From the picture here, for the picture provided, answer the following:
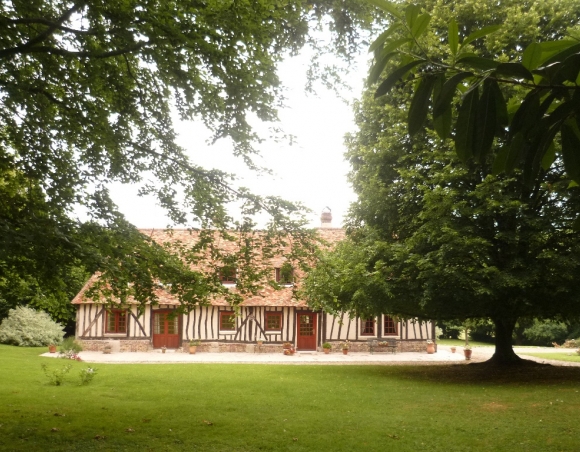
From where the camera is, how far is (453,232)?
12.2 m

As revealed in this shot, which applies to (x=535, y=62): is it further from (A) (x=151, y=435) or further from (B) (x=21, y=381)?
(B) (x=21, y=381)

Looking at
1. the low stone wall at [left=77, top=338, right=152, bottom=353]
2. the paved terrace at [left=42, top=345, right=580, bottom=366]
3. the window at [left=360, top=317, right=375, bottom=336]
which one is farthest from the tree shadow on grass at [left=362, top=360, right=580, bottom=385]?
the low stone wall at [left=77, top=338, right=152, bottom=353]

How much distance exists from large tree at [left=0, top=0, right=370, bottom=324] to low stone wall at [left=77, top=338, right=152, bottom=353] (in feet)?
53.5

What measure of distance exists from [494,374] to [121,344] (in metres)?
16.2

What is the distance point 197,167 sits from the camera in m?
8.31

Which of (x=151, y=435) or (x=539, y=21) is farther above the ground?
(x=539, y=21)

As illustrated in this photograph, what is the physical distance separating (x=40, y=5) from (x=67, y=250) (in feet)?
11.4

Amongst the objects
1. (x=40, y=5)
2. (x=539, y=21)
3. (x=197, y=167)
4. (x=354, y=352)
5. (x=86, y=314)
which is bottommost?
(x=354, y=352)

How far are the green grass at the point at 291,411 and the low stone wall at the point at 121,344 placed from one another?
25.5 feet

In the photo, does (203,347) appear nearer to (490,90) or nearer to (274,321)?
(274,321)

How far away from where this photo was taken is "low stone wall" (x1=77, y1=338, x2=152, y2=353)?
2378 centimetres

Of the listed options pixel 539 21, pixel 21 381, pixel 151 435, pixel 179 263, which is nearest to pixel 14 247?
pixel 179 263

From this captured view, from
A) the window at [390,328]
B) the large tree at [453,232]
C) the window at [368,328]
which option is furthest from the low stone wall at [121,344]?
the large tree at [453,232]

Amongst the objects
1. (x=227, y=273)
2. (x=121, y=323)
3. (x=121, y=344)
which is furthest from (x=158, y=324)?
(x=227, y=273)
